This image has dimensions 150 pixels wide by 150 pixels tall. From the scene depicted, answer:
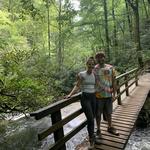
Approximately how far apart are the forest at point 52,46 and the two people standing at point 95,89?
2.14 meters

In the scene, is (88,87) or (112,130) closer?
(88,87)

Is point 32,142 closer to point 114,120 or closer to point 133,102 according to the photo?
point 114,120

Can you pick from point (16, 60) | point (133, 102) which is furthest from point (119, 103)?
point (16, 60)

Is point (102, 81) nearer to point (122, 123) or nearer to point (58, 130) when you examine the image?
point (58, 130)

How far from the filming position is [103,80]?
4.89 metres

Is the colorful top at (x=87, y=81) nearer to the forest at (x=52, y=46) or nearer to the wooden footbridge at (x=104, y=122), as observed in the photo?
the wooden footbridge at (x=104, y=122)

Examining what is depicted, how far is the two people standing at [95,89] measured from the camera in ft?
14.6

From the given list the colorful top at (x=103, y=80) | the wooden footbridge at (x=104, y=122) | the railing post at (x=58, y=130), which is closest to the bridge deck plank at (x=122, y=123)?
the wooden footbridge at (x=104, y=122)

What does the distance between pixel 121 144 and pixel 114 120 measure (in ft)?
5.58

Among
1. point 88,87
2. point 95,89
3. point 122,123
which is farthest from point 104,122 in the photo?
point 88,87

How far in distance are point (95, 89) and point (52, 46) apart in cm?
2638

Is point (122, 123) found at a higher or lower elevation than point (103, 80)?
lower

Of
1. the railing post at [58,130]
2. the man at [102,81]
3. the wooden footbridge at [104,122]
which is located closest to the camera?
the wooden footbridge at [104,122]

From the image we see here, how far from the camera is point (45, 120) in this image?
10836 mm
